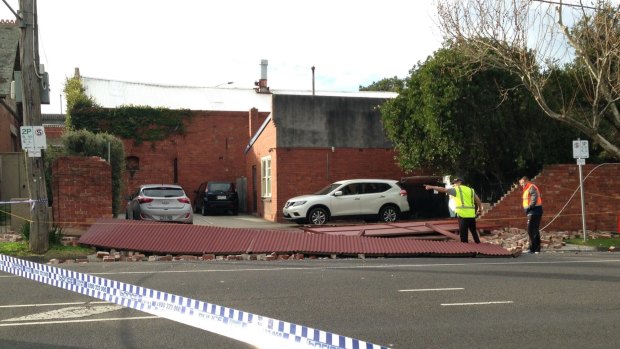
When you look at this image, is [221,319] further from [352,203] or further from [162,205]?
[352,203]

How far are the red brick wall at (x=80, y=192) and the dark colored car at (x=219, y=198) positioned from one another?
11.6 metres

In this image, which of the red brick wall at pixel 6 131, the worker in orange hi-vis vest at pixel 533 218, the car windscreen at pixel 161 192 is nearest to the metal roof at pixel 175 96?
the red brick wall at pixel 6 131

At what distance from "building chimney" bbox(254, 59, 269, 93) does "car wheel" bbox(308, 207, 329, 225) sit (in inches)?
842

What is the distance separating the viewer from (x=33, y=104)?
13297mm

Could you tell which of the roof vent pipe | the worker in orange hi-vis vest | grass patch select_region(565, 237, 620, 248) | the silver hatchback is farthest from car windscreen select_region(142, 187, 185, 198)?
the roof vent pipe

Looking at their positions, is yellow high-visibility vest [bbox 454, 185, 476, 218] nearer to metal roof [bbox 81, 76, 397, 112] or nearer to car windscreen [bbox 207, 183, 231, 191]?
car windscreen [bbox 207, 183, 231, 191]

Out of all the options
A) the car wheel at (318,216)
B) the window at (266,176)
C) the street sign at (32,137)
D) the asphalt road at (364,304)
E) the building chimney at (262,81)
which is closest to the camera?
the asphalt road at (364,304)

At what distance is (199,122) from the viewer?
33.4 metres

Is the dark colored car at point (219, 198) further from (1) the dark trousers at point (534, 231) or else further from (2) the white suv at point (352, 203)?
(1) the dark trousers at point (534, 231)

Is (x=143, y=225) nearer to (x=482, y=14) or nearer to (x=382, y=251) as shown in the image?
(x=382, y=251)

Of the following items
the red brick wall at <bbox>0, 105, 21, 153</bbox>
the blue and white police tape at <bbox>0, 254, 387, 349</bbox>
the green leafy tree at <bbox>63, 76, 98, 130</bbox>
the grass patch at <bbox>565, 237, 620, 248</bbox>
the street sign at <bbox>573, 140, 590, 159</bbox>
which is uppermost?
the green leafy tree at <bbox>63, 76, 98, 130</bbox>

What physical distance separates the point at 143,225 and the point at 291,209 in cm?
698

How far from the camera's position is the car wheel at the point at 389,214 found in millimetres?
21344

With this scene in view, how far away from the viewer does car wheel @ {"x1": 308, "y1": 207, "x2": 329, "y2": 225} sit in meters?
20.7
